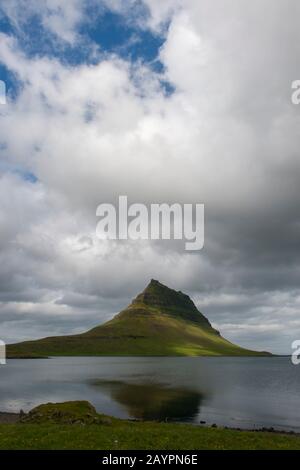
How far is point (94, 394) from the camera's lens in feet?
390

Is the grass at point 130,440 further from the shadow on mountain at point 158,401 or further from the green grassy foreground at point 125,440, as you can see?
the shadow on mountain at point 158,401

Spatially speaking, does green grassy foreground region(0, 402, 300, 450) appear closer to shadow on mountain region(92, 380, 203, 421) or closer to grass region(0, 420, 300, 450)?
grass region(0, 420, 300, 450)

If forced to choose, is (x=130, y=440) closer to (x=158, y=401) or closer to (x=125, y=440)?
(x=125, y=440)

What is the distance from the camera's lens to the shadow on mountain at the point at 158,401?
280 feet

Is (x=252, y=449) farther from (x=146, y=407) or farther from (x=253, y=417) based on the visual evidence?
(x=146, y=407)

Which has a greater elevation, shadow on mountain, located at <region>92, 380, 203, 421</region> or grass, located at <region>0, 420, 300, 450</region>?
grass, located at <region>0, 420, 300, 450</region>

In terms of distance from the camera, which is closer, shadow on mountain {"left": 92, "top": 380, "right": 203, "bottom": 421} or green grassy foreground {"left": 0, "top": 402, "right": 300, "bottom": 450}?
green grassy foreground {"left": 0, "top": 402, "right": 300, "bottom": 450}

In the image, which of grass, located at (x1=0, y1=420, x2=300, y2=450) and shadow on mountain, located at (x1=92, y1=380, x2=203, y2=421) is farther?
shadow on mountain, located at (x1=92, y1=380, x2=203, y2=421)

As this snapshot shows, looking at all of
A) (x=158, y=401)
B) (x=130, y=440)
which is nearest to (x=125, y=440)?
(x=130, y=440)

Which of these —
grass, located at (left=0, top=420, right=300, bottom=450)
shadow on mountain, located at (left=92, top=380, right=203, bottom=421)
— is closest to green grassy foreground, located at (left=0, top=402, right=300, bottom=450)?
grass, located at (left=0, top=420, right=300, bottom=450)

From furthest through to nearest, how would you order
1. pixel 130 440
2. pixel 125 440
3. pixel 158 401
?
pixel 158 401
pixel 130 440
pixel 125 440

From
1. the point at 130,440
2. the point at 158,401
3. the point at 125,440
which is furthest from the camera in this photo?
the point at 158,401

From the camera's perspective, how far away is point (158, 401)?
10512cm

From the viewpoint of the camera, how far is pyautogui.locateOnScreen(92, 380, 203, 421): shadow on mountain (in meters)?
85.4
